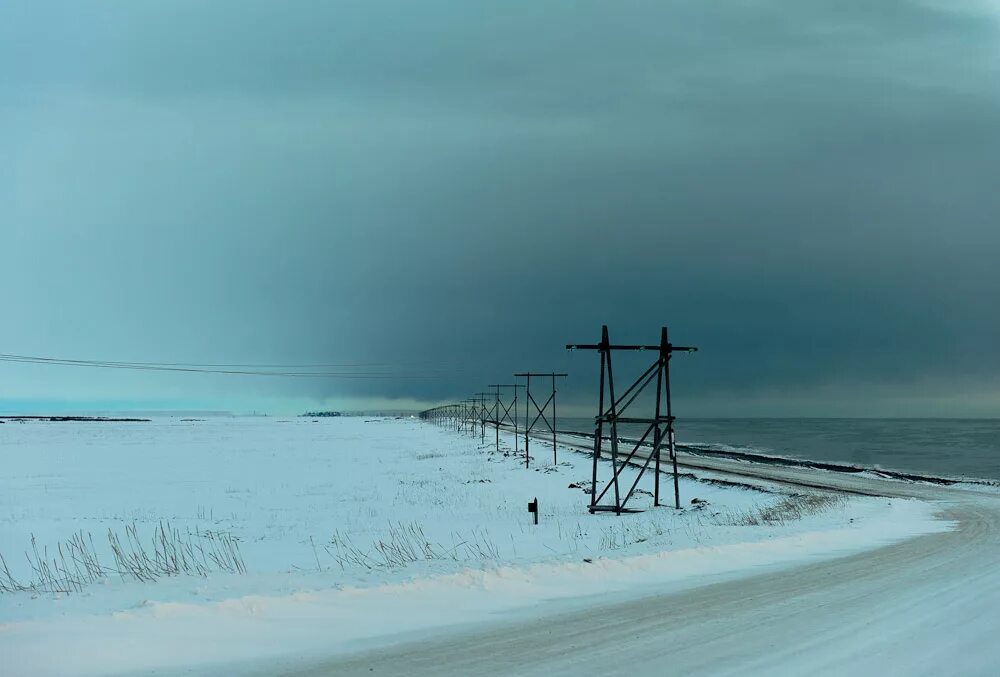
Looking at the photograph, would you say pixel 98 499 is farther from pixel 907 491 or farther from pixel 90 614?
pixel 907 491

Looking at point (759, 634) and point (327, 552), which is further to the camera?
point (327, 552)

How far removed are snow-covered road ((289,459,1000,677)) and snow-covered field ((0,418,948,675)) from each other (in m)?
1.00

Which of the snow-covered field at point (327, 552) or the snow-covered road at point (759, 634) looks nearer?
the snow-covered road at point (759, 634)

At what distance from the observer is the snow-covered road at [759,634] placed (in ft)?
27.2

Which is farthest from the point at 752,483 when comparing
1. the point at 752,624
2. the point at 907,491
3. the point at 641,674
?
the point at 641,674

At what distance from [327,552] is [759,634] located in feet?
39.6

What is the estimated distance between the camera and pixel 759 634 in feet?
31.3

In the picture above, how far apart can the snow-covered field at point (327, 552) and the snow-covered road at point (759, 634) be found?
39.2 inches

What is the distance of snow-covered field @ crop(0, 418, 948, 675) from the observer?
9.42 m

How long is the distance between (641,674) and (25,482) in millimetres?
44273

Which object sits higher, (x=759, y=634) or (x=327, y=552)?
(x=759, y=634)

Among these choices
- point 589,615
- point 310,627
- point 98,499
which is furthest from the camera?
point 98,499

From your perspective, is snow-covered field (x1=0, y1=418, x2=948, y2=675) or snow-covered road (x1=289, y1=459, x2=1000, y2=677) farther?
snow-covered field (x1=0, y1=418, x2=948, y2=675)

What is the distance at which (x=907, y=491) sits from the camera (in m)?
35.9
